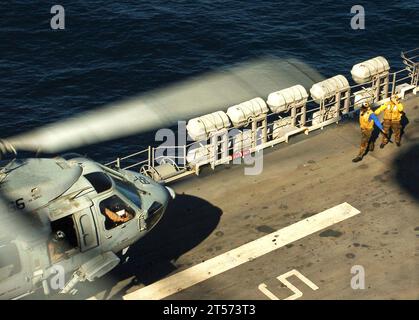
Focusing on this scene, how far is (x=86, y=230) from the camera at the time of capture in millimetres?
19234

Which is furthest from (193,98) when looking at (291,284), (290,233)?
(291,284)

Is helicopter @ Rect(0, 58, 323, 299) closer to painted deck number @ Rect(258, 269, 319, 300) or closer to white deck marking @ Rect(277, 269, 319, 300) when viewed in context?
painted deck number @ Rect(258, 269, 319, 300)

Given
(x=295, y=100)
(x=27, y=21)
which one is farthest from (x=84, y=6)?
(x=295, y=100)

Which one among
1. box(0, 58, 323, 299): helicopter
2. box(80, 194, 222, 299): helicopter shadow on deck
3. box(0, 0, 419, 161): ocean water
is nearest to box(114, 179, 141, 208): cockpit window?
box(0, 58, 323, 299): helicopter

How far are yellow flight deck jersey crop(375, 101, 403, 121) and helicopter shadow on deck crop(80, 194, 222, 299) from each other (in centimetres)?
828

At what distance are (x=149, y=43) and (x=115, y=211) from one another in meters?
32.5

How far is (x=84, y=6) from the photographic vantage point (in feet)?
181

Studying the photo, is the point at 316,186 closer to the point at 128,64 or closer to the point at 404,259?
the point at 404,259

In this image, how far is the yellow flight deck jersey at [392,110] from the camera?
2680 centimetres

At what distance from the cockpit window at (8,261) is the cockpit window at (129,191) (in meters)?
3.66

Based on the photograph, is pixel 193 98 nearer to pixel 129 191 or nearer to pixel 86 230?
pixel 129 191

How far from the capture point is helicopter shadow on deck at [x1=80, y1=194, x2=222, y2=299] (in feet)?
70.7

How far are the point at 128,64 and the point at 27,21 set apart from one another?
1067 centimetres
